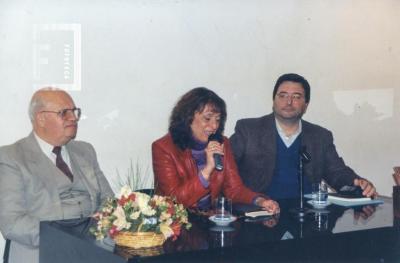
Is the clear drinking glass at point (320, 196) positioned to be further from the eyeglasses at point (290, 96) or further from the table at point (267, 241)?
the eyeglasses at point (290, 96)

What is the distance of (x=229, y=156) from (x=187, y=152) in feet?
1.00

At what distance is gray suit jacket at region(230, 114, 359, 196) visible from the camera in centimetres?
471

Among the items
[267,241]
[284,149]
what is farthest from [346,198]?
[267,241]

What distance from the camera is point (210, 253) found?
2.98 m

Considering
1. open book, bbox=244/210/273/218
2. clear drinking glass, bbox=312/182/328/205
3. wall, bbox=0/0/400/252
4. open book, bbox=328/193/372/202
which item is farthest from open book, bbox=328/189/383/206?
wall, bbox=0/0/400/252

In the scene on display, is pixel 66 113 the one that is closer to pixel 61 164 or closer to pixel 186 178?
pixel 61 164

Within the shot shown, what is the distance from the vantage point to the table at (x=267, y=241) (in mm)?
2980

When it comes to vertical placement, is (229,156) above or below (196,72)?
below

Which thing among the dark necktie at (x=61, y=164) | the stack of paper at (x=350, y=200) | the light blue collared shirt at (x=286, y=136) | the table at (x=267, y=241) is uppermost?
the light blue collared shirt at (x=286, y=136)

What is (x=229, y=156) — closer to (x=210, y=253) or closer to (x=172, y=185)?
(x=172, y=185)

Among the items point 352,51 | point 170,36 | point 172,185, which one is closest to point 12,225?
point 172,185

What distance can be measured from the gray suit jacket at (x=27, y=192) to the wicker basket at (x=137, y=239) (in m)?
0.79

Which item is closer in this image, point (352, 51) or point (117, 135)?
A: point (117, 135)

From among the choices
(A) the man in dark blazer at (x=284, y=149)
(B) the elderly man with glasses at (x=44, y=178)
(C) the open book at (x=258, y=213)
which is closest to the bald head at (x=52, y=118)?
(B) the elderly man with glasses at (x=44, y=178)
